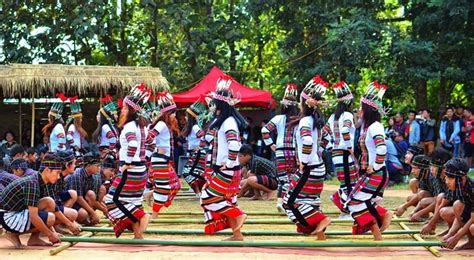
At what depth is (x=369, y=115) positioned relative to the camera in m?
8.46

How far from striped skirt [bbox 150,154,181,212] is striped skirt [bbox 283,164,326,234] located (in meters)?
2.40

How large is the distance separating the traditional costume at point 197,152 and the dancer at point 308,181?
14.1ft

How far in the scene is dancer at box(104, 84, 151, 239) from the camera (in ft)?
27.5

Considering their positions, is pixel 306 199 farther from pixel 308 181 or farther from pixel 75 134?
pixel 75 134

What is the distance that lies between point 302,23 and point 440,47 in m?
4.15

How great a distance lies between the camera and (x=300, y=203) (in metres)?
8.30

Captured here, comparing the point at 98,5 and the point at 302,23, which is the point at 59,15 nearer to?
the point at 98,5

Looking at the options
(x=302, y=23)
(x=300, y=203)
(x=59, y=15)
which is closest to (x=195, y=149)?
(x=300, y=203)

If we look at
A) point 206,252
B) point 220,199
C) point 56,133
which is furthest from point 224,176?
point 56,133

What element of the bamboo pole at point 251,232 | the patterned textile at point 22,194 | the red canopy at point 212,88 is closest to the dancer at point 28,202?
the patterned textile at point 22,194

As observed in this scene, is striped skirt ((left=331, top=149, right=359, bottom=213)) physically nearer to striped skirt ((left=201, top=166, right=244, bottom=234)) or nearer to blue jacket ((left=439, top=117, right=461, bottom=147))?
striped skirt ((left=201, top=166, right=244, bottom=234))

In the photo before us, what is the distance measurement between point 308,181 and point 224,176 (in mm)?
921

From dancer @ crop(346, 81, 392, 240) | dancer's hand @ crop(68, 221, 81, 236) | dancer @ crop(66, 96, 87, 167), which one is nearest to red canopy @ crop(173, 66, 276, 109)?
dancer @ crop(66, 96, 87, 167)

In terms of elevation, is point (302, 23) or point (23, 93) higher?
point (302, 23)
